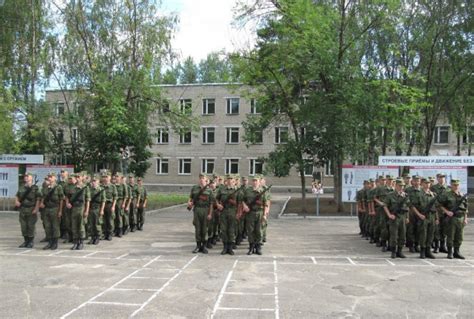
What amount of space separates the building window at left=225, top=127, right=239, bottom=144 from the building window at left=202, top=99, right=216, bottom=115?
99.4 inches

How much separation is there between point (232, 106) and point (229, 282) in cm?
4197

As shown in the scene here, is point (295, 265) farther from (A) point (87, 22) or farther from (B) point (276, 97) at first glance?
→ (A) point (87, 22)

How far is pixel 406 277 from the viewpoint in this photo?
A: 368 inches

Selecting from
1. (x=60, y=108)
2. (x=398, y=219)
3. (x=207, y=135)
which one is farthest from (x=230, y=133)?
(x=398, y=219)

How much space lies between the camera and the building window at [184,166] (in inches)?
2003

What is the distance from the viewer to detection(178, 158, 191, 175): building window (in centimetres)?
5088

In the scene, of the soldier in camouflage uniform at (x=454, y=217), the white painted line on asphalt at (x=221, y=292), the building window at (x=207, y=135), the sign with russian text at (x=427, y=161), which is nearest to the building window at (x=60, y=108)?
the sign with russian text at (x=427, y=161)

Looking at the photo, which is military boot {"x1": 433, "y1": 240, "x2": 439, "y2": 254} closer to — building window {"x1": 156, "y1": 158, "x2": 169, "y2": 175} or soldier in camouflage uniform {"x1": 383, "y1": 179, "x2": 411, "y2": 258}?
soldier in camouflage uniform {"x1": 383, "y1": 179, "x2": 411, "y2": 258}

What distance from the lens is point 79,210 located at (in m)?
12.6

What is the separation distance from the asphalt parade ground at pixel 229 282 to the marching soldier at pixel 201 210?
462 millimetres

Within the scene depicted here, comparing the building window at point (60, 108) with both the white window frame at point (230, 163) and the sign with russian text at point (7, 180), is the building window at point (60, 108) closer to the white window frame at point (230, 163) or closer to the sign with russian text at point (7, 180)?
the sign with russian text at point (7, 180)

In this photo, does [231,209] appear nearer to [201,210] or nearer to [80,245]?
[201,210]

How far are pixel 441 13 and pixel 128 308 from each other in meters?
26.7

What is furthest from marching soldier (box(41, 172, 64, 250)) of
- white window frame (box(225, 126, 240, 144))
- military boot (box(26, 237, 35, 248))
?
white window frame (box(225, 126, 240, 144))
